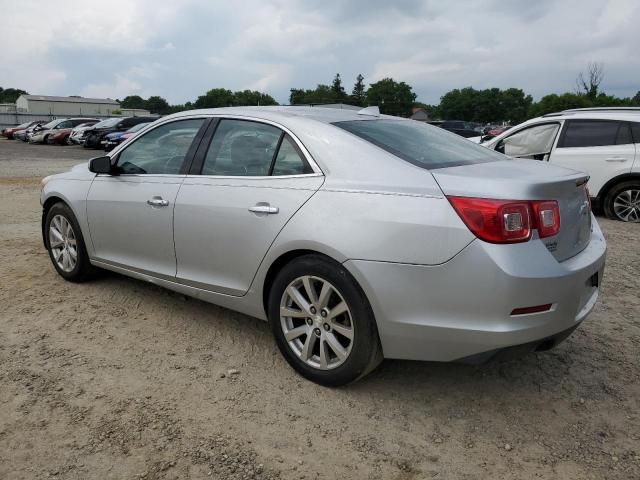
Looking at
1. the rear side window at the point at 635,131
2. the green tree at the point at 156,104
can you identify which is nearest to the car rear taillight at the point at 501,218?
the rear side window at the point at 635,131

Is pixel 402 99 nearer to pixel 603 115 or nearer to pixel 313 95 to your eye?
pixel 313 95

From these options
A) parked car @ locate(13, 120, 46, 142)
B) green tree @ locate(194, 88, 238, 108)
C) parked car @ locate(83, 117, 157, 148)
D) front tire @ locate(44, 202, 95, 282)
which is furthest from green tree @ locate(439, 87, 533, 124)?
front tire @ locate(44, 202, 95, 282)

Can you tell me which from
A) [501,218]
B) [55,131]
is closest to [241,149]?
[501,218]

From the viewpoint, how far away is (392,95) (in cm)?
12100

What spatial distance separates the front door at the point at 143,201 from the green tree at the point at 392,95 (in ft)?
381

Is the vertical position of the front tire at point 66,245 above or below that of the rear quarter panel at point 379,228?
below

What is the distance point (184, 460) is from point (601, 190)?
25.2ft

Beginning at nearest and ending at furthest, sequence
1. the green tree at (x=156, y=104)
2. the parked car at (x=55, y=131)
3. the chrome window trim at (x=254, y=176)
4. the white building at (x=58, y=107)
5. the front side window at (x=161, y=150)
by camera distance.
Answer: the chrome window trim at (x=254, y=176), the front side window at (x=161, y=150), the parked car at (x=55, y=131), the white building at (x=58, y=107), the green tree at (x=156, y=104)

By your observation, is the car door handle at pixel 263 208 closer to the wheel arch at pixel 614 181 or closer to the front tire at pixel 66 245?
the front tire at pixel 66 245

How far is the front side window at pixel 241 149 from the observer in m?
3.40

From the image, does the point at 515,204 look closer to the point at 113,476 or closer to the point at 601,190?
the point at 113,476

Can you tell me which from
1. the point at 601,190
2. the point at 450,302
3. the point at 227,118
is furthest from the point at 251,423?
the point at 601,190

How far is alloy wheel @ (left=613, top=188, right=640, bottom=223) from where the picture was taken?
802cm

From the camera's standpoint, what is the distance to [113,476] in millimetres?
2400
